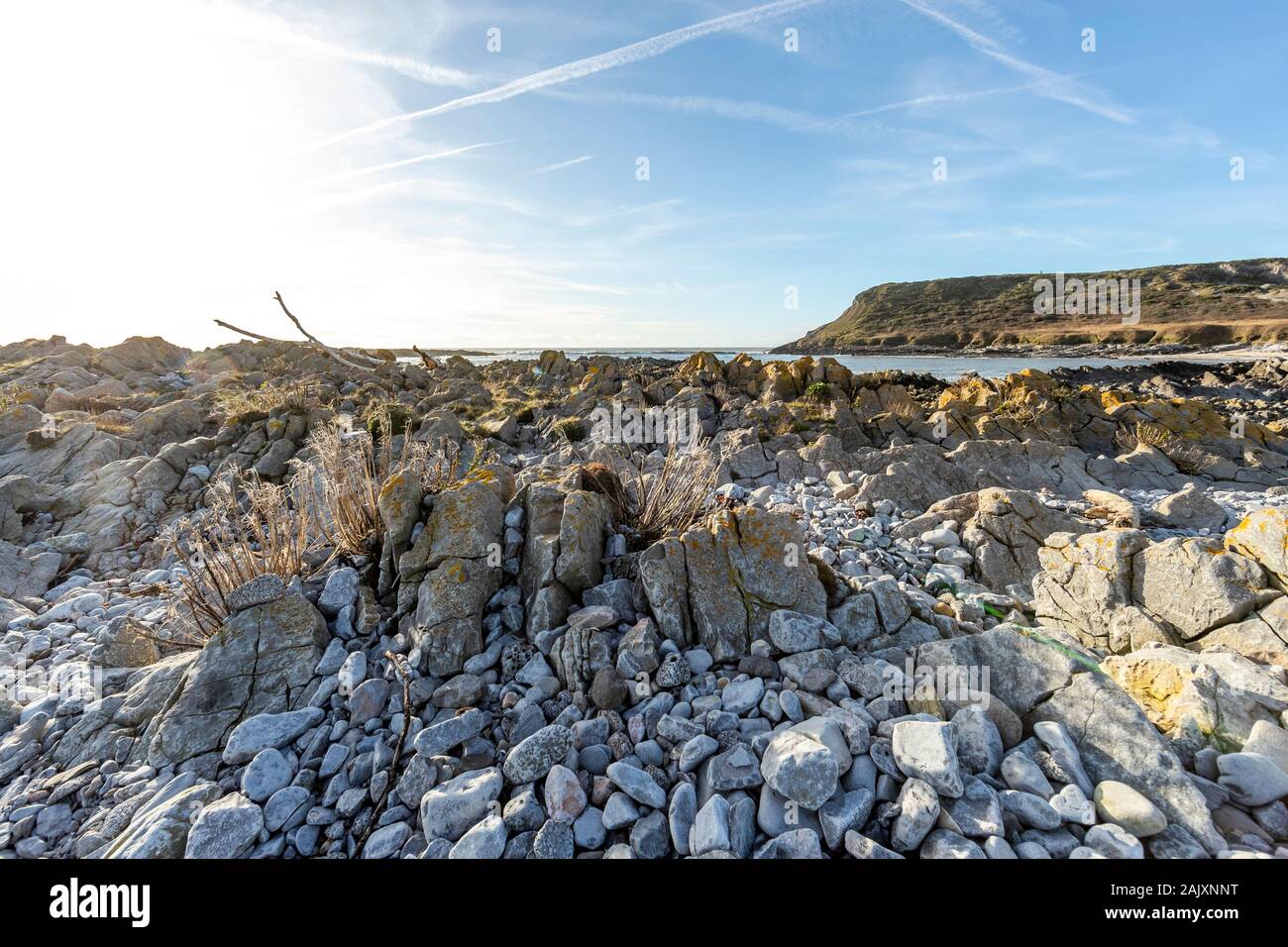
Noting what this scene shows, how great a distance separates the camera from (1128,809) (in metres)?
2.27

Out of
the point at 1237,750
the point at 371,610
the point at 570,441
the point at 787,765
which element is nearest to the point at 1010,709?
the point at 1237,750

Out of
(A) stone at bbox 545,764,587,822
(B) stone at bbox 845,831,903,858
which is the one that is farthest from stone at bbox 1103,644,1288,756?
(A) stone at bbox 545,764,587,822

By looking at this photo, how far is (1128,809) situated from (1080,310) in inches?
5294

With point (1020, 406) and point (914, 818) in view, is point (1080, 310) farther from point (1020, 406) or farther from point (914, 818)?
point (914, 818)

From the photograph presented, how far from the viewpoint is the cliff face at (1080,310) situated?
7038 cm

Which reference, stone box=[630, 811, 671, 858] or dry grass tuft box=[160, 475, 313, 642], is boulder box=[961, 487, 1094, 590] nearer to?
stone box=[630, 811, 671, 858]

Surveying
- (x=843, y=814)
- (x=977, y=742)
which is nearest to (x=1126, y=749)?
(x=977, y=742)

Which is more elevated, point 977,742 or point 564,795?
point 977,742

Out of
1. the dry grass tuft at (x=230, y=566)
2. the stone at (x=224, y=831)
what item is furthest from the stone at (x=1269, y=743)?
the dry grass tuft at (x=230, y=566)

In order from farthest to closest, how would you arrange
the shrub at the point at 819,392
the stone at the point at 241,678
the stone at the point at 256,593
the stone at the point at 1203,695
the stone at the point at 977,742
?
the shrub at the point at 819,392 → the stone at the point at 256,593 → the stone at the point at 241,678 → the stone at the point at 1203,695 → the stone at the point at 977,742

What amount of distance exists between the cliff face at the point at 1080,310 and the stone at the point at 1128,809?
86728 millimetres

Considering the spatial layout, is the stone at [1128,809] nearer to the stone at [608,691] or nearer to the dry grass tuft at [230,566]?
the stone at [608,691]

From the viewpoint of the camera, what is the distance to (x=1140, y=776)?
2.48 meters

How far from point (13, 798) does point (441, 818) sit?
9.47 ft
